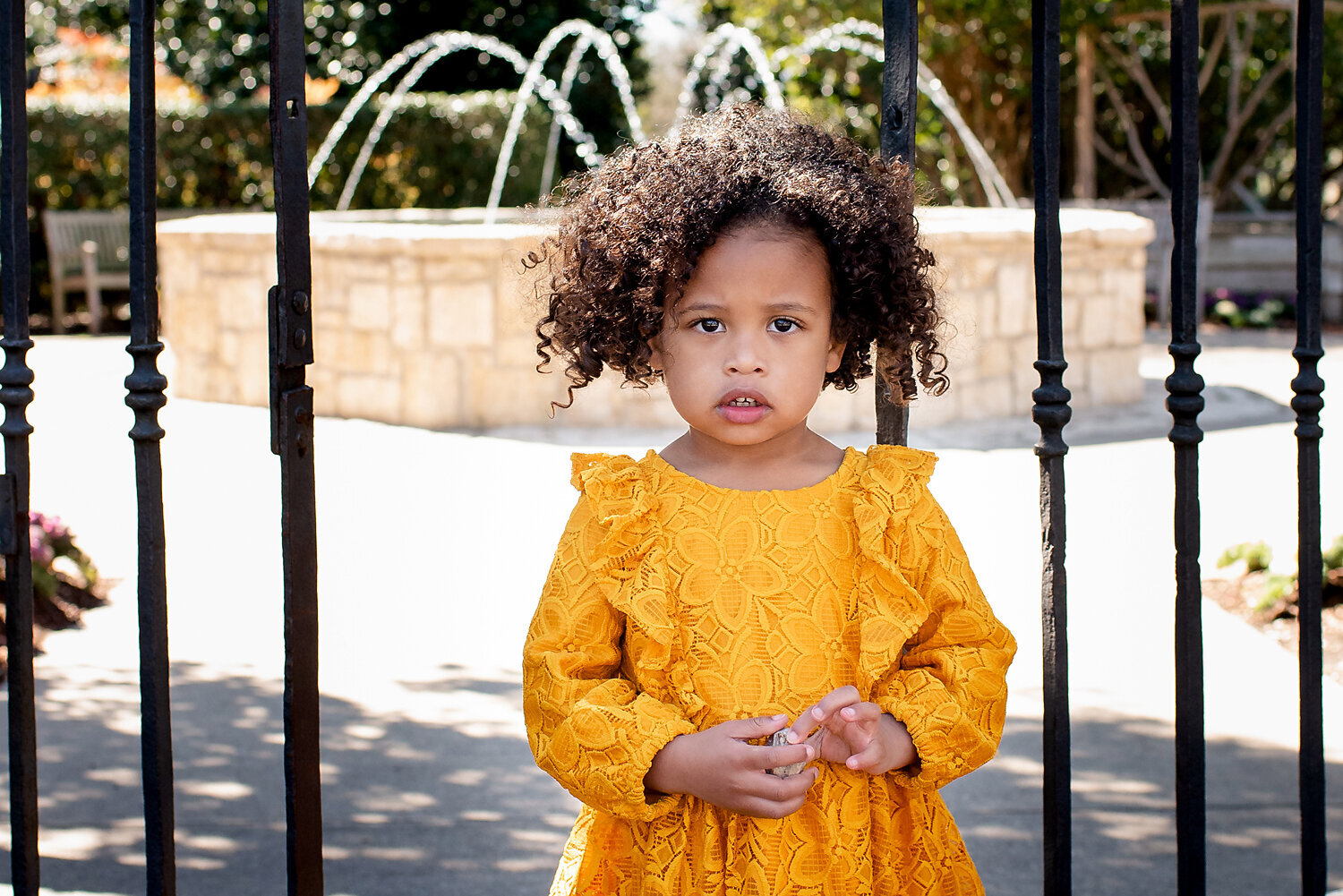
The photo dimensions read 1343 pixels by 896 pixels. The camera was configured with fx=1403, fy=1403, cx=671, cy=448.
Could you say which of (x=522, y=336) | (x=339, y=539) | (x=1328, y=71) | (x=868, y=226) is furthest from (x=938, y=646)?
(x=1328, y=71)

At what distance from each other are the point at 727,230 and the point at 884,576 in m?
0.43

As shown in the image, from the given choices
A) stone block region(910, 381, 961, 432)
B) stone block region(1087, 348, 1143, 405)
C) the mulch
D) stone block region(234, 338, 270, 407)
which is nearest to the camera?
the mulch

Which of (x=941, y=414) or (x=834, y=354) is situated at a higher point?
(x=834, y=354)

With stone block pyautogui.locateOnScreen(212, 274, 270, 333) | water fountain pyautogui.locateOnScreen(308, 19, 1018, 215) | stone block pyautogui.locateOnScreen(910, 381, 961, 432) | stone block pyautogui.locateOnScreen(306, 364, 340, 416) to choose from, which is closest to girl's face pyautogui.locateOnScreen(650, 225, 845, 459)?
stone block pyautogui.locateOnScreen(910, 381, 961, 432)

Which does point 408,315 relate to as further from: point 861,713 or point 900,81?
point 861,713

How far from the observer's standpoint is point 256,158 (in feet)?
44.7

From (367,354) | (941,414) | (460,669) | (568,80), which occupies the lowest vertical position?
(460,669)

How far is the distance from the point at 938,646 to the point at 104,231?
12.6 m

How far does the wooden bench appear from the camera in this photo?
1205cm

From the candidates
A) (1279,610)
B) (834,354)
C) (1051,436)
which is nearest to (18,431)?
(834,354)

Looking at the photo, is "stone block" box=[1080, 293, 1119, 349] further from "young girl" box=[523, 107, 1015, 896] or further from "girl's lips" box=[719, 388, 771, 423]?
"girl's lips" box=[719, 388, 771, 423]

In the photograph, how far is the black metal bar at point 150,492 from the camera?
159 centimetres

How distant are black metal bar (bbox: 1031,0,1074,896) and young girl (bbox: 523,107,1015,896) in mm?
79

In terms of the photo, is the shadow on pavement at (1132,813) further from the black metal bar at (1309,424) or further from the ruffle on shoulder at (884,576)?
the ruffle on shoulder at (884,576)
